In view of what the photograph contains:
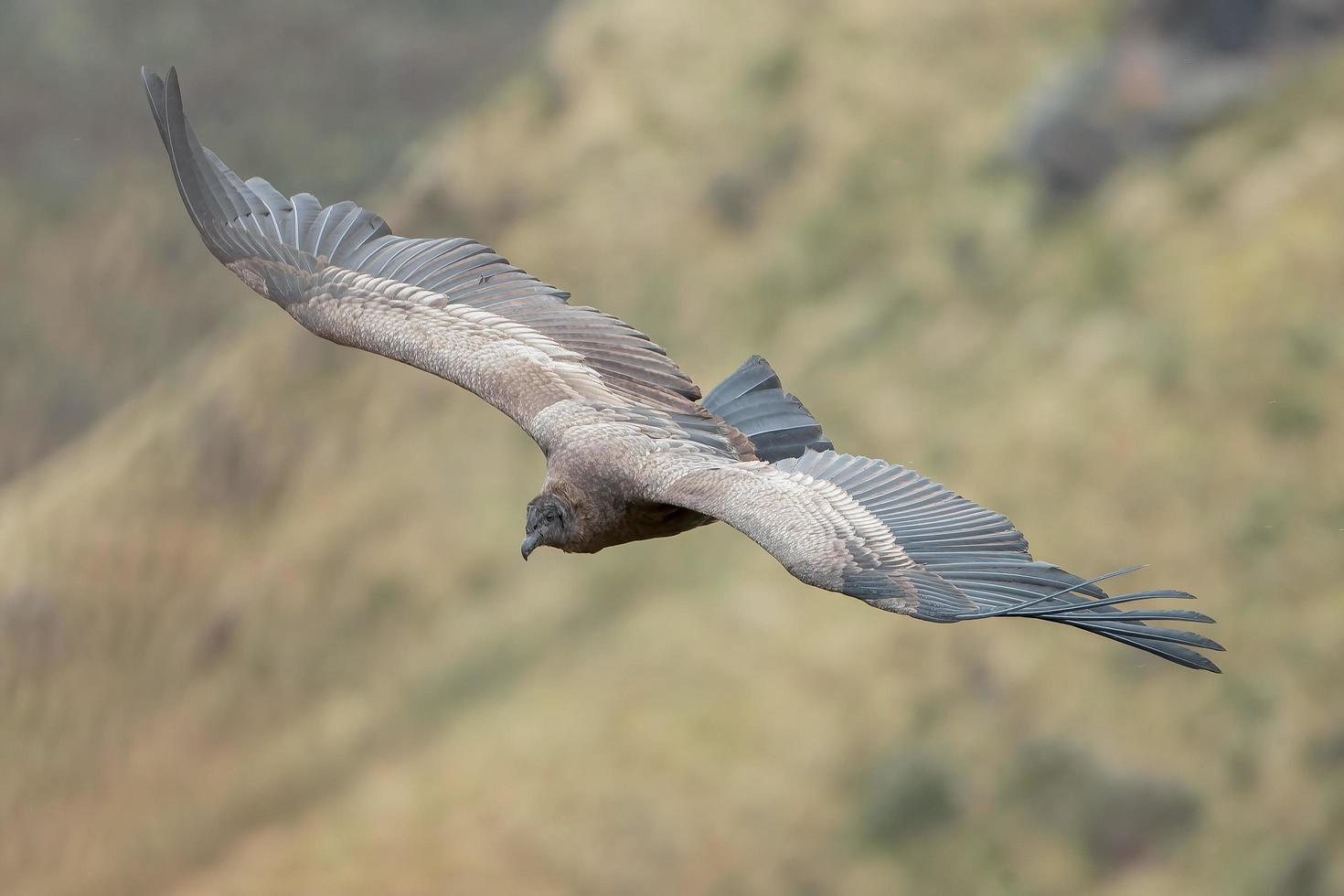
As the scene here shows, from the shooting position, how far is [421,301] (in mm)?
11211

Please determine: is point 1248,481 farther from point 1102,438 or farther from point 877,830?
point 877,830

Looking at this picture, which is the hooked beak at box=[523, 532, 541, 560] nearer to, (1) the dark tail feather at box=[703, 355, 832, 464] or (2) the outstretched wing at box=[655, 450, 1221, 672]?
(2) the outstretched wing at box=[655, 450, 1221, 672]

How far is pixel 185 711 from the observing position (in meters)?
32.0

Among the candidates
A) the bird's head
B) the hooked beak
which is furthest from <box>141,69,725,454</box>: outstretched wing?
the hooked beak

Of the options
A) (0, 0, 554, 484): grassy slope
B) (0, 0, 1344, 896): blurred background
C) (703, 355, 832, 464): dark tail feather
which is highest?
(0, 0, 554, 484): grassy slope

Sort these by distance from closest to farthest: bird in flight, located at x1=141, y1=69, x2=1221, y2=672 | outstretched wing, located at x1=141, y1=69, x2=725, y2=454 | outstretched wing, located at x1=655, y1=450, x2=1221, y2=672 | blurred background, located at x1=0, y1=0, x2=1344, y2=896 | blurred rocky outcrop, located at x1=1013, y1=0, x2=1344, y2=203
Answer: outstretched wing, located at x1=655, y1=450, x2=1221, y2=672 → bird in flight, located at x1=141, y1=69, x2=1221, y2=672 → outstretched wing, located at x1=141, y1=69, x2=725, y2=454 → blurred background, located at x1=0, y1=0, x2=1344, y2=896 → blurred rocky outcrop, located at x1=1013, y1=0, x2=1344, y2=203

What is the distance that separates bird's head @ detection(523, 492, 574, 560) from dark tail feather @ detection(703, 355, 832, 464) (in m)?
1.16

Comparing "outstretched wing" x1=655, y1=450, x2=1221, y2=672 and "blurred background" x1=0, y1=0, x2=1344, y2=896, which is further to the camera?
"blurred background" x1=0, y1=0, x2=1344, y2=896

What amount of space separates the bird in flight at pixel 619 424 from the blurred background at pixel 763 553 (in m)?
14.7

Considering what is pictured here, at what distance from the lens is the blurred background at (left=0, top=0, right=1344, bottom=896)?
24.3 meters

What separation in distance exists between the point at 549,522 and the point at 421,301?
2081mm

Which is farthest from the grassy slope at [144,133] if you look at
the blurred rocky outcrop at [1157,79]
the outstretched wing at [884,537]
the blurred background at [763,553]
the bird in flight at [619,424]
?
the outstretched wing at [884,537]

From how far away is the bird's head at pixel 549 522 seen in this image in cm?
980

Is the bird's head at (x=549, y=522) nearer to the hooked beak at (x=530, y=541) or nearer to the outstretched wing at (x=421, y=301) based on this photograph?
the hooked beak at (x=530, y=541)
